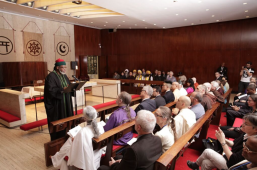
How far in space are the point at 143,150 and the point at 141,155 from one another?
0.04 m

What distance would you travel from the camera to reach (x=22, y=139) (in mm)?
3896

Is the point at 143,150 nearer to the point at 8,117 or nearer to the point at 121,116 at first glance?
the point at 121,116

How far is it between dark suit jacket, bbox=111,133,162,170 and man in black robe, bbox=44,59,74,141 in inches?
86.0

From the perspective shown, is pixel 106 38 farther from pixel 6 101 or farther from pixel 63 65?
pixel 63 65

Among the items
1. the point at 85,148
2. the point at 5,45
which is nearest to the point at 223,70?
the point at 85,148

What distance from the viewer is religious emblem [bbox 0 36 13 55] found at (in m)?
7.99

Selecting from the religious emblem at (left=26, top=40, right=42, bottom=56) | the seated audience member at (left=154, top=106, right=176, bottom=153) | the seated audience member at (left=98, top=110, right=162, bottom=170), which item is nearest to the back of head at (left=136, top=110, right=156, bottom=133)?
the seated audience member at (left=98, top=110, right=162, bottom=170)

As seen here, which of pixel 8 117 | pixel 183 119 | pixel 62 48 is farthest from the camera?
pixel 62 48

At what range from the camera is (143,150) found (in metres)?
1.50

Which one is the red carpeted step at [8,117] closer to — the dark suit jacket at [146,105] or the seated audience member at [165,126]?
the dark suit jacket at [146,105]

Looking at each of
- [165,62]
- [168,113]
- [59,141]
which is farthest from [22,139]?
[165,62]

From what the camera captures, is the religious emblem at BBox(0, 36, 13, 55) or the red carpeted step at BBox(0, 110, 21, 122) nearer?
the red carpeted step at BBox(0, 110, 21, 122)

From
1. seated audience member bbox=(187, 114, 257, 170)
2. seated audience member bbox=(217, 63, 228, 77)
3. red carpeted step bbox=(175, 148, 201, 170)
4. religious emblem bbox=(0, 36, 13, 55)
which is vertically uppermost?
religious emblem bbox=(0, 36, 13, 55)

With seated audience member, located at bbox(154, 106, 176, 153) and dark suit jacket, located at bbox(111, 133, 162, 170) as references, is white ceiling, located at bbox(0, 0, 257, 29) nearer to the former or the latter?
seated audience member, located at bbox(154, 106, 176, 153)
